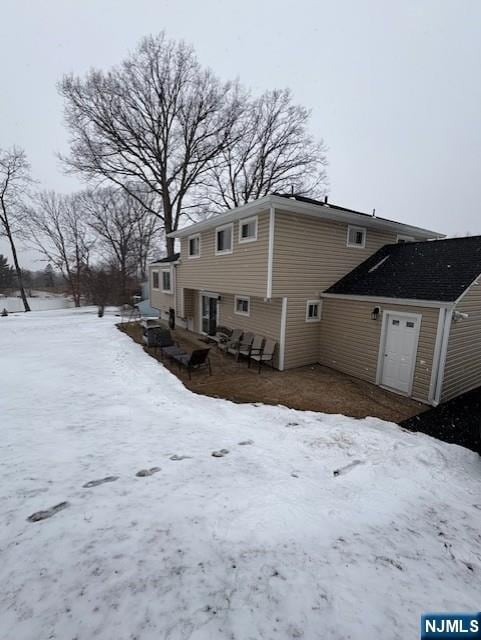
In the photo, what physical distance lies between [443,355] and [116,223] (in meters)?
33.3

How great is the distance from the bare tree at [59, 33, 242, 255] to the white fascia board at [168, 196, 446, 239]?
714cm

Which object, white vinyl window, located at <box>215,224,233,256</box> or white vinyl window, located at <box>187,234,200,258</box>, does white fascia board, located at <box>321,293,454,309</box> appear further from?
white vinyl window, located at <box>187,234,200,258</box>

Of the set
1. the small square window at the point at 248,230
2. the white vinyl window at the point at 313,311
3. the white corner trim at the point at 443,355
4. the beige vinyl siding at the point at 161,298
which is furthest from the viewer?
the beige vinyl siding at the point at 161,298

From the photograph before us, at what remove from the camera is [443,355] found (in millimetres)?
6734

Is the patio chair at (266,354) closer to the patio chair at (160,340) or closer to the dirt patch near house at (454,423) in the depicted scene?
the patio chair at (160,340)

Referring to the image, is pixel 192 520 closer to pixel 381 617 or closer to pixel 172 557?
pixel 172 557

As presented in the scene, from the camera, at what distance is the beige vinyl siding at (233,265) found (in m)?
8.59

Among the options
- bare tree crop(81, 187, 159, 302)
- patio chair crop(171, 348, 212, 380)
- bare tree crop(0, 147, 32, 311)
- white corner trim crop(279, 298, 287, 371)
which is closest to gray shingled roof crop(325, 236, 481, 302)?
white corner trim crop(279, 298, 287, 371)

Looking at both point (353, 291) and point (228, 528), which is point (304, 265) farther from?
point (228, 528)

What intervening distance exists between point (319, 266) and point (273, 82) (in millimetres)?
18250

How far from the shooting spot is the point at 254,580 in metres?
2.12

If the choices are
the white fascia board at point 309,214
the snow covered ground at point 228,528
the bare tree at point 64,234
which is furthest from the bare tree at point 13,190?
the snow covered ground at point 228,528

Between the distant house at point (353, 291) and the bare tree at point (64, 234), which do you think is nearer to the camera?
the distant house at point (353, 291)

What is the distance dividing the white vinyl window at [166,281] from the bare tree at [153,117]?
2393 mm
